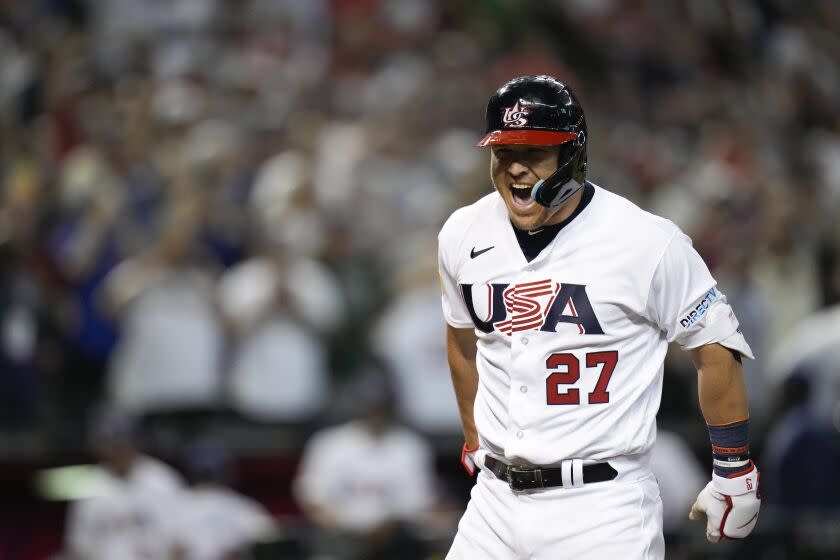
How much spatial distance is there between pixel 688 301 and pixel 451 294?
778 millimetres

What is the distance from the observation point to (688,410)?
28.2 feet

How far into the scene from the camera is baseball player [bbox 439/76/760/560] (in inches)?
155

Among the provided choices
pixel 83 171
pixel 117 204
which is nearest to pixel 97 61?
pixel 83 171

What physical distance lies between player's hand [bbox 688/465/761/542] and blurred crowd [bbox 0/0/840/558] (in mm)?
3599

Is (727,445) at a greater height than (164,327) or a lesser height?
greater

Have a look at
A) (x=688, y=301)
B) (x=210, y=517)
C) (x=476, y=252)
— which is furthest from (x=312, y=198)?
(x=688, y=301)

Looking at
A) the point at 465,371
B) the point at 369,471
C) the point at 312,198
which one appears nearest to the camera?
the point at 465,371

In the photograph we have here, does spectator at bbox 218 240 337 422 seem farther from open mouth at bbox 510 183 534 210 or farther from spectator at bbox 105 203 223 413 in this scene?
open mouth at bbox 510 183 534 210

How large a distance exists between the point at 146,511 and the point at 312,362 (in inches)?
57.8

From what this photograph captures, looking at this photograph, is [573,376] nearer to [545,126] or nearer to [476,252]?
[476,252]

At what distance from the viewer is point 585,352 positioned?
13.0 feet

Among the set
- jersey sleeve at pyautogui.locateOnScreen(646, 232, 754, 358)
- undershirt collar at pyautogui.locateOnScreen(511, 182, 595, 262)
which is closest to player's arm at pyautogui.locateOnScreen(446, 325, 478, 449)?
undershirt collar at pyautogui.locateOnScreen(511, 182, 595, 262)

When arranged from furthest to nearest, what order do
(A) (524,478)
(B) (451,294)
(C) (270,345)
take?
1. (C) (270,345)
2. (B) (451,294)
3. (A) (524,478)

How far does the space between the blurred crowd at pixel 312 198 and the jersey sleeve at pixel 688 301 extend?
3717 millimetres
